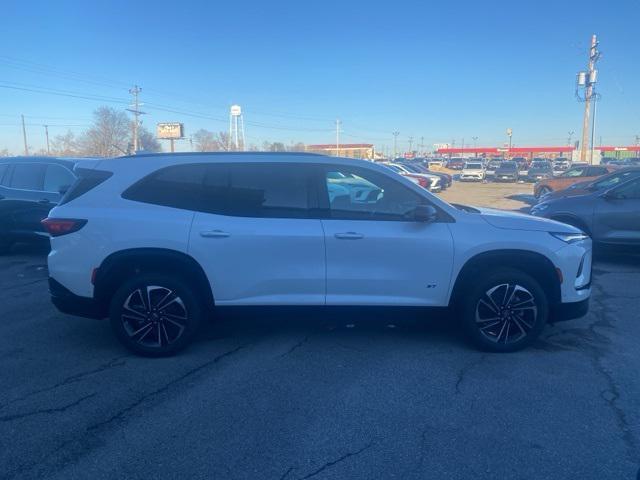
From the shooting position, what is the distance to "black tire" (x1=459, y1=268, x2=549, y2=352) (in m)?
4.66

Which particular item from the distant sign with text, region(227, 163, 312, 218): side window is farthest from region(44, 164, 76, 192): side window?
the distant sign with text

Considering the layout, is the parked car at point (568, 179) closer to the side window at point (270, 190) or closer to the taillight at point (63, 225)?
the side window at point (270, 190)

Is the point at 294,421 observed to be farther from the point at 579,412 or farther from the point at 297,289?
the point at 579,412

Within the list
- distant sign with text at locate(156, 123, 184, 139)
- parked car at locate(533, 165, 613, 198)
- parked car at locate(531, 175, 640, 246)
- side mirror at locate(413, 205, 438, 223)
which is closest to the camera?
side mirror at locate(413, 205, 438, 223)

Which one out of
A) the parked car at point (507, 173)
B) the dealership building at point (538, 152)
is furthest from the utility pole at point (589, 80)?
the dealership building at point (538, 152)

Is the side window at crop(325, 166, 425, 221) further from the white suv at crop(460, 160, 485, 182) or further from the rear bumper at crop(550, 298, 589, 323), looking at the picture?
the white suv at crop(460, 160, 485, 182)

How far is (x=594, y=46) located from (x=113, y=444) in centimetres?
4239

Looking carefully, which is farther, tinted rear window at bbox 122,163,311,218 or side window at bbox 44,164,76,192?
side window at bbox 44,164,76,192

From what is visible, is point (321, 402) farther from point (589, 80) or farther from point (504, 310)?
point (589, 80)

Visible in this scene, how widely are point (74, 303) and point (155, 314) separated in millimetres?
773

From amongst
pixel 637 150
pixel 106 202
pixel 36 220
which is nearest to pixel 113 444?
pixel 106 202

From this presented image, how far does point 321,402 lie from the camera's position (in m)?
3.86

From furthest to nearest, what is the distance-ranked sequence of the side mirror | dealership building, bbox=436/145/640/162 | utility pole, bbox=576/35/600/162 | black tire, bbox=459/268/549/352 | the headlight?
1. dealership building, bbox=436/145/640/162
2. utility pole, bbox=576/35/600/162
3. the headlight
4. black tire, bbox=459/268/549/352
5. the side mirror

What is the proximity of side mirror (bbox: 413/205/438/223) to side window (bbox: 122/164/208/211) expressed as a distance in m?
1.92
